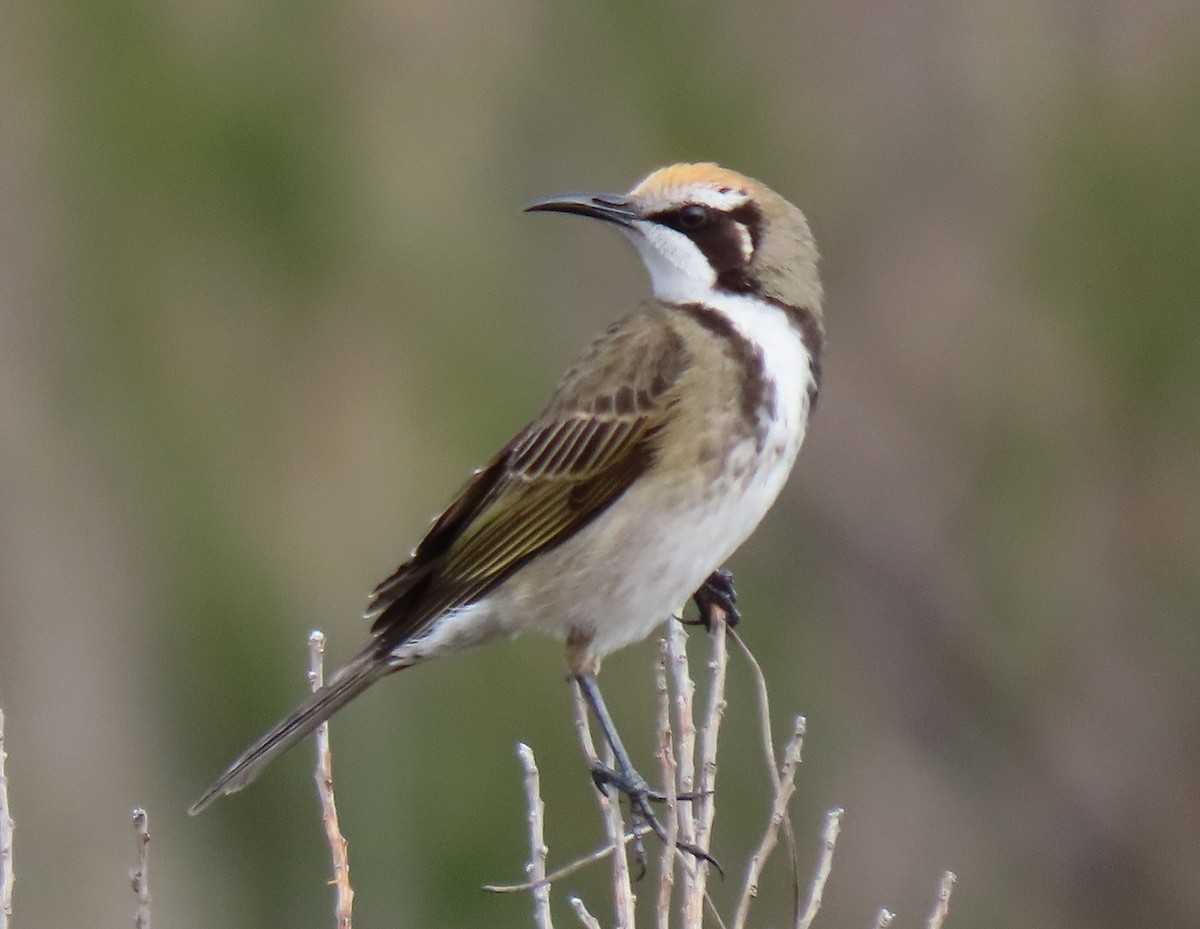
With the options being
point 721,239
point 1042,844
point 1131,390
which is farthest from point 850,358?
point 721,239

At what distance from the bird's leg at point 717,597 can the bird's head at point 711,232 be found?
667 mm

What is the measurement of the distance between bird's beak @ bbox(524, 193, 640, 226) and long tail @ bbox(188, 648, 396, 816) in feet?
3.74

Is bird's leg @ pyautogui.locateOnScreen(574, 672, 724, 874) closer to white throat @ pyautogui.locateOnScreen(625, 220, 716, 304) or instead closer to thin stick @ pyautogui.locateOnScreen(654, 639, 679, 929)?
thin stick @ pyautogui.locateOnScreen(654, 639, 679, 929)

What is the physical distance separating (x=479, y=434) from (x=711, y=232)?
635 centimetres

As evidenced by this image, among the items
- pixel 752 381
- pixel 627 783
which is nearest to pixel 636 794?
pixel 627 783

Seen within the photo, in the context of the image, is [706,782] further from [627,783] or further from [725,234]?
[725,234]

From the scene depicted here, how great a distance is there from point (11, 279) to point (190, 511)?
1.89 meters

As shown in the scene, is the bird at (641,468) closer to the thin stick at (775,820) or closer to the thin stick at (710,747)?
the thin stick at (710,747)

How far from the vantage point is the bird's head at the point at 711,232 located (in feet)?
16.5

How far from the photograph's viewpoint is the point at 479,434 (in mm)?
11336

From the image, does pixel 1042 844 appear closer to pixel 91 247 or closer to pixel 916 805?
pixel 916 805

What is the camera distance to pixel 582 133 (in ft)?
44.4

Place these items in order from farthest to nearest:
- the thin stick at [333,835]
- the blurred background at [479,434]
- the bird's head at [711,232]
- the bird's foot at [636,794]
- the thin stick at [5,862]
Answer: the blurred background at [479,434], the bird's head at [711,232], the bird's foot at [636,794], the thin stick at [333,835], the thin stick at [5,862]

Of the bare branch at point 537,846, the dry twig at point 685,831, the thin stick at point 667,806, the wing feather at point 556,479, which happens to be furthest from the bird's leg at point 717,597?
the bare branch at point 537,846
